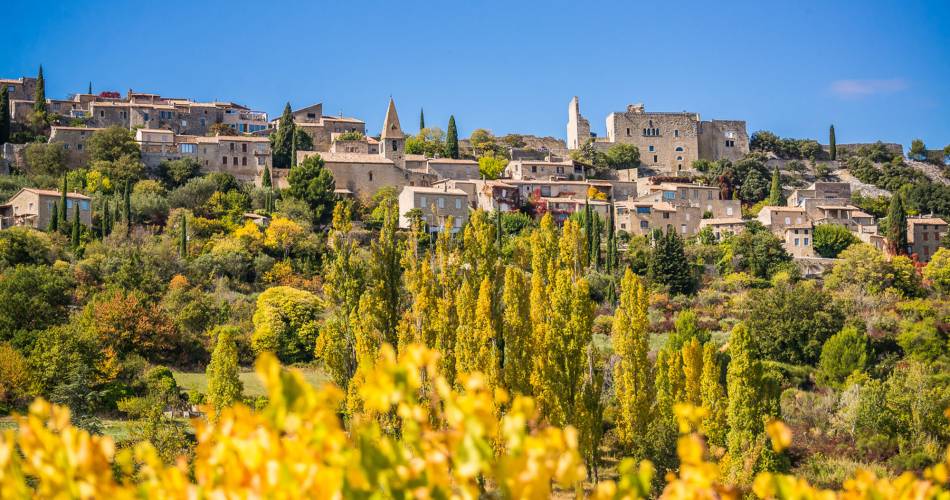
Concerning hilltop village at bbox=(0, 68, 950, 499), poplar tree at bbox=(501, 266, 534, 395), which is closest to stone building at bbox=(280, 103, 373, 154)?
hilltop village at bbox=(0, 68, 950, 499)

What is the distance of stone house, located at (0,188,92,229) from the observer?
53.2 m

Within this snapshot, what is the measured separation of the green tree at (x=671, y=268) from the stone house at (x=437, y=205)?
1080 cm

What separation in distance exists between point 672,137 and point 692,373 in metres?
57.6

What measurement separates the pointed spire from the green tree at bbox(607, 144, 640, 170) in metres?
16.7

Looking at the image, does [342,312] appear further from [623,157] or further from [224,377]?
[623,157]

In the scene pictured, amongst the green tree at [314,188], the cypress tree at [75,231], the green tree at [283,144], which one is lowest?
the cypress tree at [75,231]

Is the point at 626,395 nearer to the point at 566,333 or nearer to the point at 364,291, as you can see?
the point at 566,333

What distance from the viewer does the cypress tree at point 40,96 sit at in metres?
73.9

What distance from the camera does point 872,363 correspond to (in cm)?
4134

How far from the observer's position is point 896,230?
2419 inches

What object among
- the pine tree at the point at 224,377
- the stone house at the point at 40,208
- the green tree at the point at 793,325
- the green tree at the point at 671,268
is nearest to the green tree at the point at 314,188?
the stone house at the point at 40,208

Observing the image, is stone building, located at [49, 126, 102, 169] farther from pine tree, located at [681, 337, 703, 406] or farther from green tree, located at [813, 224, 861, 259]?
pine tree, located at [681, 337, 703, 406]

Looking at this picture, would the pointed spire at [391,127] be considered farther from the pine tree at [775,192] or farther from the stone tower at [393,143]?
the pine tree at [775,192]

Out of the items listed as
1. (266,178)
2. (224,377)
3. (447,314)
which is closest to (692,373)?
(447,314)
